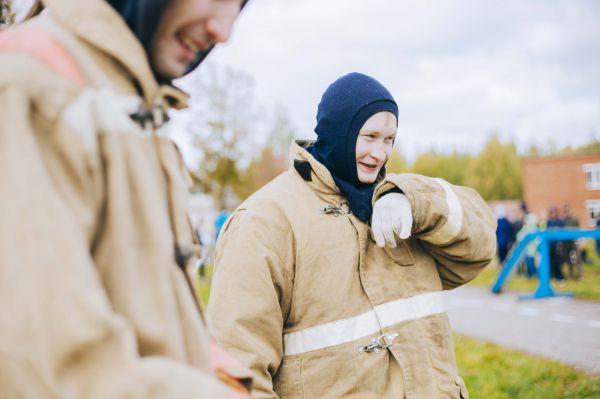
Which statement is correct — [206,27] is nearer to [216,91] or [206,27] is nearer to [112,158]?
[112,158]

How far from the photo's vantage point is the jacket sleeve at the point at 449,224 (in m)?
2.44

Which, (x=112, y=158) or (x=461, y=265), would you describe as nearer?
(x=112, y=158)

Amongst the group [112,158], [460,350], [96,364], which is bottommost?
[460,350]

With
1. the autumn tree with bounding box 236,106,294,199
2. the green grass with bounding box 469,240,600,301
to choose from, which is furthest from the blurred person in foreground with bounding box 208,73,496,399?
the autumn tree with bounding box 236,106,294,199

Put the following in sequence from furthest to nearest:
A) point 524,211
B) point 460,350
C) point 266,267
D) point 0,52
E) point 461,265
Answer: point 524,211 → point 460,350 → point 461,265 → point 266,267 → point 0,52

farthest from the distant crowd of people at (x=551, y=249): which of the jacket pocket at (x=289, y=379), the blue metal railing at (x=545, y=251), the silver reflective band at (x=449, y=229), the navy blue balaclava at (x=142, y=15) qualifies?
the navy blue balaclava at (x=142, y=15)

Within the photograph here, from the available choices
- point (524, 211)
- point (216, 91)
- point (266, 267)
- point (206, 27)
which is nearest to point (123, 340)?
point (206, 27)

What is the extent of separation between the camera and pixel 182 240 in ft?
3.74

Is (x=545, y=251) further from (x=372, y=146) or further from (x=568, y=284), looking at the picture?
(x=372, y=146)

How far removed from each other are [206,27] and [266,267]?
3.85 feet

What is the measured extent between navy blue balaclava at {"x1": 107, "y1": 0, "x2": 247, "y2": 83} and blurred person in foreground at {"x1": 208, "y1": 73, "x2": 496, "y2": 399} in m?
1.18

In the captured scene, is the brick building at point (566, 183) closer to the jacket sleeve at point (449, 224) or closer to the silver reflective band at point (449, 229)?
the jacket sleeve at point (449, 224)

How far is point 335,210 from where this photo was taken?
7.95ft

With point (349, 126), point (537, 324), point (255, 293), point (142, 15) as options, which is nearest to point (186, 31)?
point (142, 15)
